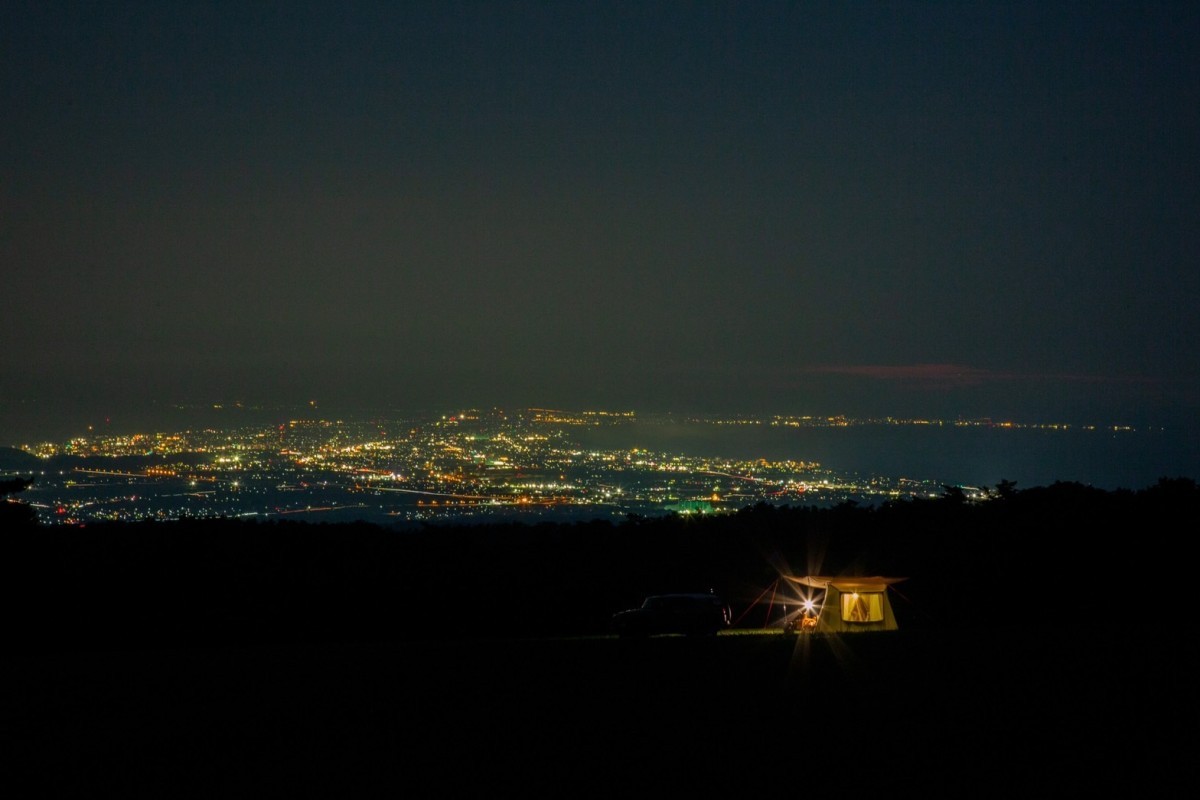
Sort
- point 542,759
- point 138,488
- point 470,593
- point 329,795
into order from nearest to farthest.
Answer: point 329,795
point 542,759
point 470,593
point 138,488

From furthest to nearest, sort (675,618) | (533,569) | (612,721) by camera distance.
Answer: (533,569)
(675,618)
(612,721)

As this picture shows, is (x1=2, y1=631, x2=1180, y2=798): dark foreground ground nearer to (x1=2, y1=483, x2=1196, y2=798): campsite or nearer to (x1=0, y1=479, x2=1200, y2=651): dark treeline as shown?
(x1=2, y1=483, x2=1196, y2=798): campsite

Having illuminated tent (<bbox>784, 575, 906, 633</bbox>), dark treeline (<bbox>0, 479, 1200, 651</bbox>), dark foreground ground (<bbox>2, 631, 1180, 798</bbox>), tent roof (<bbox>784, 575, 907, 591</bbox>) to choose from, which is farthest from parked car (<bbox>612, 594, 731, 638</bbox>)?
dark foreground ground (<bbox>2, 631, 1180, 798</bbox>)

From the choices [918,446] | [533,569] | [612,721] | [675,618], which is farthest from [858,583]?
[918,446]

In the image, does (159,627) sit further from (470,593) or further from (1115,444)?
(1115,444)

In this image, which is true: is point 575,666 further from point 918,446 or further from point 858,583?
point 918,446

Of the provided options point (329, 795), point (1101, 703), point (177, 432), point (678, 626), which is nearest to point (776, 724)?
point (1101, 703)
